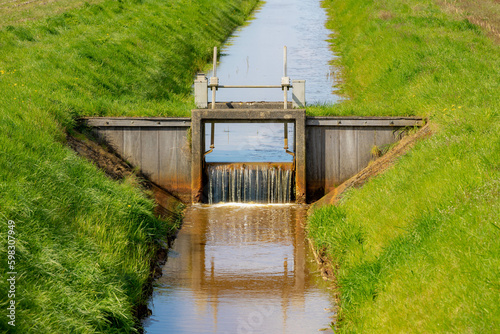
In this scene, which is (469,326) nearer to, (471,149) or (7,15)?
(471,149)

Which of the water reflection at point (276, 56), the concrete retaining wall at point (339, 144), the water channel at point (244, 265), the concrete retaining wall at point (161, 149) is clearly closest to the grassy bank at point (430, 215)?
the concrete retaining wall at point (339, 144)

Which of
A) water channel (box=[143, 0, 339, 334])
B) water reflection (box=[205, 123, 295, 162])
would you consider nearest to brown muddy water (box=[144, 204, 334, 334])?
water channel (box=[143, 0, 339, 334])

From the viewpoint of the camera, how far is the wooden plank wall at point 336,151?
18375mm

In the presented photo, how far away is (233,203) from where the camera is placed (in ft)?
61.1

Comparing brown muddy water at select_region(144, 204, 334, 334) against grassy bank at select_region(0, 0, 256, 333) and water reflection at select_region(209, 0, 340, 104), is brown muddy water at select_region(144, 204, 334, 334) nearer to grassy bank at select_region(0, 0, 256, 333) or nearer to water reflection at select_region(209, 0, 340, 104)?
grassy bank at select_region(0, 0, 256, 333)

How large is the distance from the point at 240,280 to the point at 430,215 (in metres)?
3.68

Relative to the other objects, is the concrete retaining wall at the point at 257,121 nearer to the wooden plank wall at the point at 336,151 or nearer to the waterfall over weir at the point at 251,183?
the wooden plank wall at the point at 336,151

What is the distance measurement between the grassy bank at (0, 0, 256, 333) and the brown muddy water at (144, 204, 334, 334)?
0.61 metres

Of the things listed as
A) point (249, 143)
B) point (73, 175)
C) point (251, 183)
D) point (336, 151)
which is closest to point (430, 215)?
point (73, 175)

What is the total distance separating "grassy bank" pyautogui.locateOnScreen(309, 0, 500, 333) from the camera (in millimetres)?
8422

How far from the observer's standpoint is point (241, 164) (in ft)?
61.5

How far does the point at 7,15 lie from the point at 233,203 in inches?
751

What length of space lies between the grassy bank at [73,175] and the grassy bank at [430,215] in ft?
11.2

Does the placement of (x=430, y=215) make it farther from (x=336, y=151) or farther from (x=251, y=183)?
(x=251, y=183)
